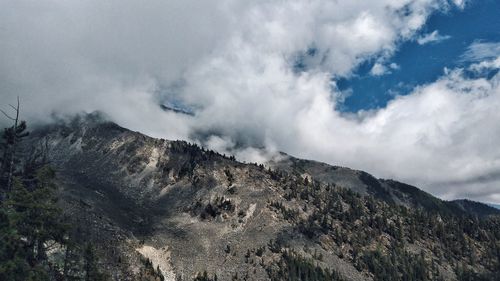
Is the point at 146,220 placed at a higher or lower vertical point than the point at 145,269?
higher

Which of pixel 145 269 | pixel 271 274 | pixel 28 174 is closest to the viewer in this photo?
pixel 28 174

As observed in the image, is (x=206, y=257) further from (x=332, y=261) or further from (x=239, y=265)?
(x=332, y=261)

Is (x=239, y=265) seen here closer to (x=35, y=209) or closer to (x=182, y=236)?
(x=182, y=236)

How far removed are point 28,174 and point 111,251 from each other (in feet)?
249

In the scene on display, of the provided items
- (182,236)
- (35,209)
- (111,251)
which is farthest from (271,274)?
(35,209)

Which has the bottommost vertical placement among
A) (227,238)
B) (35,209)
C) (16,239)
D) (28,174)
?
(16,239)

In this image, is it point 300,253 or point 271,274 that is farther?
point 300,253

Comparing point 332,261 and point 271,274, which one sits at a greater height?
point 332,261

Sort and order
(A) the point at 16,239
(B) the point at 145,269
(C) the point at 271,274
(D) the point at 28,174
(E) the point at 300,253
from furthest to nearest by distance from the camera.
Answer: (E) the point at 300,253, (C) the point at 271,274, (B) the point at 145,269, (D) the point at 28,174, (A) the point at 16,239

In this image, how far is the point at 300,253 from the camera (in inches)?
7160

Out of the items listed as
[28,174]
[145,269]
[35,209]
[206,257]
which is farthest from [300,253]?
[35,209]

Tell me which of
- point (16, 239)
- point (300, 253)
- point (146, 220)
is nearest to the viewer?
point (16, 239)

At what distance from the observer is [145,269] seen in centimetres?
14462

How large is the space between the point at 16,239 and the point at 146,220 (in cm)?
14681
